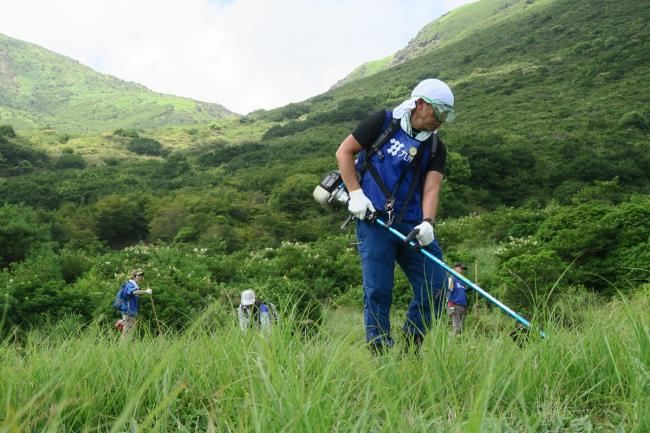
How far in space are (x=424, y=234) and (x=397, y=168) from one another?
1.50ft

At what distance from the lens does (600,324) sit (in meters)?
2.53

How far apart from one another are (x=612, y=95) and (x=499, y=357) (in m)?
51.8

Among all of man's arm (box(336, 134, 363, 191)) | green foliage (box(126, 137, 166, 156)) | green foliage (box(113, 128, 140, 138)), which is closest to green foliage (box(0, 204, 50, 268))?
man's arm (box(336, 134, 363, 191))

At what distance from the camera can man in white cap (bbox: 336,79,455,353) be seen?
3451 mm

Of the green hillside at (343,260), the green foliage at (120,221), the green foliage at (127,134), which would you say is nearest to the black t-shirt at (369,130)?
the green hillside at (343,260)

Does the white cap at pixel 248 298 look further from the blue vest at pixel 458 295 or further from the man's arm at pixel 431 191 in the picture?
the blue vest at pixel 458 295

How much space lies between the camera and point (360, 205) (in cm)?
346

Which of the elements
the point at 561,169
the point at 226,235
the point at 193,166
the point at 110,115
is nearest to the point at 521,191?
the point at 561,169

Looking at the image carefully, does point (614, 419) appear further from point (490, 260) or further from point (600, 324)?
point (490, 260)

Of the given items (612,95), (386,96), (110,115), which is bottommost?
(612,95)

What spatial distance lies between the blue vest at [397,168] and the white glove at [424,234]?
0.20 meters

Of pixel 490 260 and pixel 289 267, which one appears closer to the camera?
pixel 490 260

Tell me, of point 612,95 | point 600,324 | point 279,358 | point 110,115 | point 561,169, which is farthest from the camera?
point 110,115

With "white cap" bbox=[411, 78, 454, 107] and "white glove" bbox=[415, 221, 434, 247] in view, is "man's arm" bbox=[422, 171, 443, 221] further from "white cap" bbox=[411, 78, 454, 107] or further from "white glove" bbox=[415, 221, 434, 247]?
"white cap" bbox=[411, 78, 454, 107]
